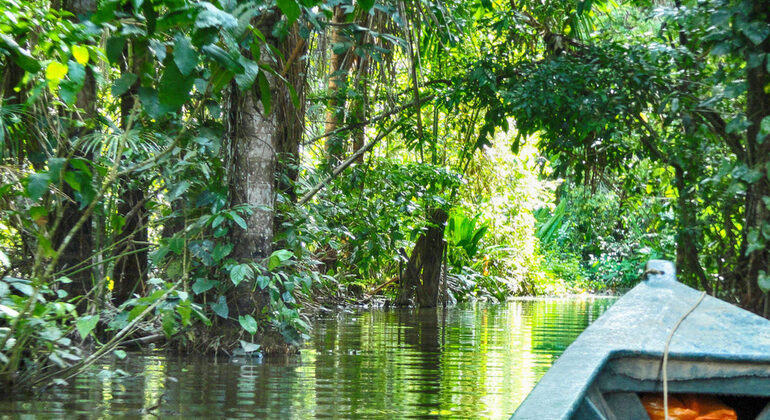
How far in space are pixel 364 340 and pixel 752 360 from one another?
4885mm

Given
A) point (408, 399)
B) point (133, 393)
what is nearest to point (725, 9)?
point (408, 399)

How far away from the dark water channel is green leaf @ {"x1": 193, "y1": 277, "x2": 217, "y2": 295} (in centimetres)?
49

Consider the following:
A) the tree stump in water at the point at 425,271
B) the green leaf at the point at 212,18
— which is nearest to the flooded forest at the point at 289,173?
the green leaf at the point at 212,18

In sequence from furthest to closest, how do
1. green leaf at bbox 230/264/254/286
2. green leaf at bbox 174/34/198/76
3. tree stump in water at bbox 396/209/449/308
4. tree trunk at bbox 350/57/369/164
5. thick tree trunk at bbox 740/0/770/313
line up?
tree stump in water at bbox 396/209/449/308
tree trunk at bbox 350/57/369/164
thick tree trunk at bbox 740/0/770/313
green leaf at bbox 230/264/254/286
green leaf at bbox 174/34/198/76

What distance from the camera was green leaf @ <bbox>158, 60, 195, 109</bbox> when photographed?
2.09 meters

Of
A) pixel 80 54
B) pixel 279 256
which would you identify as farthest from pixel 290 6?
pixel 279 256

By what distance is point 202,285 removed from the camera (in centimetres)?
522

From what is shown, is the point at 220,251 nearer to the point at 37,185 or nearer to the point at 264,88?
the point at 37,185

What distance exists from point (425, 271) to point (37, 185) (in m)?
10.2

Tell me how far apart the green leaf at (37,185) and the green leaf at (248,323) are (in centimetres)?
250

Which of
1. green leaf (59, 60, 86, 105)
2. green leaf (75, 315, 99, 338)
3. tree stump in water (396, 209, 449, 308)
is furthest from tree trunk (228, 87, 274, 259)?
tree stump in water (396, 209, 449, 308)

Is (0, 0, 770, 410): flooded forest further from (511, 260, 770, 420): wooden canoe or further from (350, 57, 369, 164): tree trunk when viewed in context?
(511, 260, 770, 420): wooden canoe

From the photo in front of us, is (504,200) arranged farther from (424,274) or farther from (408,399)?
(408,399)

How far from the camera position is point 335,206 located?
24.9 ft
